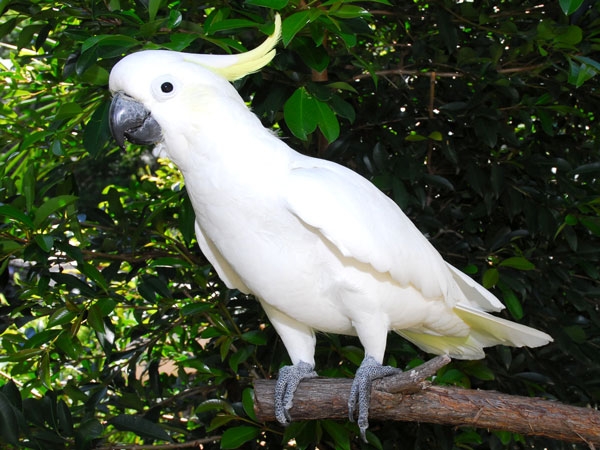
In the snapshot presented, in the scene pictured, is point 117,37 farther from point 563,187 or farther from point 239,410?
point 563,187

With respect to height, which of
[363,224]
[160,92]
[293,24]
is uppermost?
[293,24]

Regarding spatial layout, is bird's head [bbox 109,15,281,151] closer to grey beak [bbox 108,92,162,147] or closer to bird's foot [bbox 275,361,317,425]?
grey beak [bbox 108,92,162,147]

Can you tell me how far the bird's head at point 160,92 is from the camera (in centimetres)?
131

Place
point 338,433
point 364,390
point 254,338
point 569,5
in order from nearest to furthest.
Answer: point 569,5
point 364,390
point 338,433
point 254,338

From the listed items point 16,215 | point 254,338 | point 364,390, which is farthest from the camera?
point 254,338

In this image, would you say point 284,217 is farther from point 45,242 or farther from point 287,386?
point 45,242

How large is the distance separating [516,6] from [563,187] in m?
0.54

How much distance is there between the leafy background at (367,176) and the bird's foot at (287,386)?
10 centimetres

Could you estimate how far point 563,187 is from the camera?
6.46ft

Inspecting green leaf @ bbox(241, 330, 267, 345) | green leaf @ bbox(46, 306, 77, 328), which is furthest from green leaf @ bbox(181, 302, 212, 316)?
green leaf @ bbox(46, 306, 77, 328)

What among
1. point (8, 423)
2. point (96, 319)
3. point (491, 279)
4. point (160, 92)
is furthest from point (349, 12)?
point (8, 423)

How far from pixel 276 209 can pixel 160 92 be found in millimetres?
318

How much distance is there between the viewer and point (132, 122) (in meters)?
1.33

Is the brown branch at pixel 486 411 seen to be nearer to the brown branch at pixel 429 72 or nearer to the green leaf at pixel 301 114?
the green leaf at pixel 301 114
